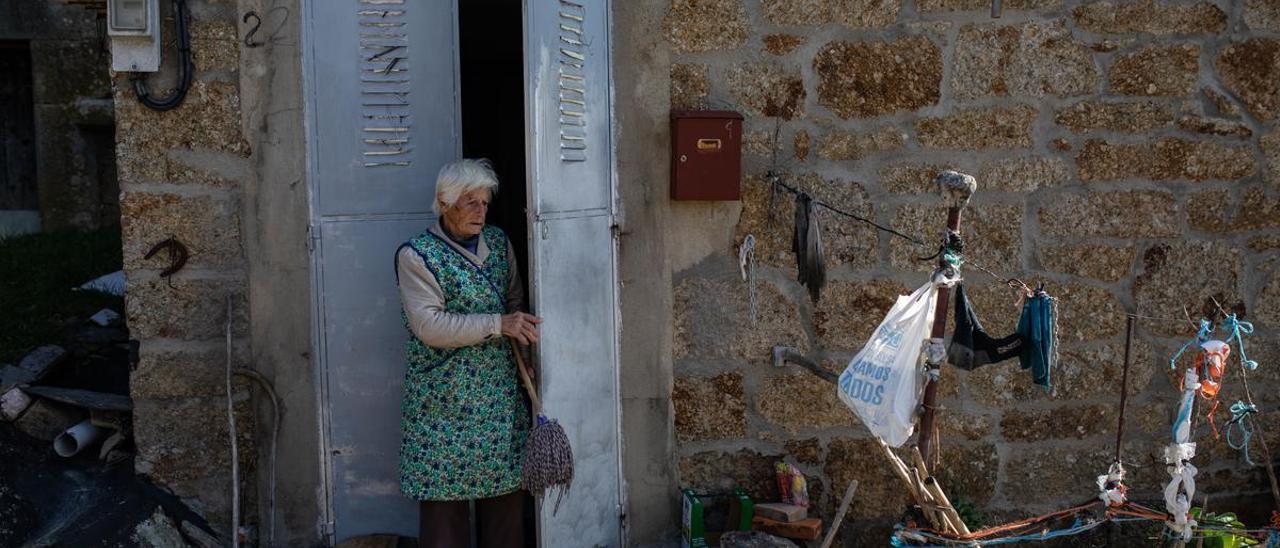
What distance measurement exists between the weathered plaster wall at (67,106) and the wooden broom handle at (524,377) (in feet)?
20.7

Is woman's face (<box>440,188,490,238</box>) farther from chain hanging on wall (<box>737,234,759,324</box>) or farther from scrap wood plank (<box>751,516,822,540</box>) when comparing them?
scrap wood plank (<box>751,516,822,540</box>)

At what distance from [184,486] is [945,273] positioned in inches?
112

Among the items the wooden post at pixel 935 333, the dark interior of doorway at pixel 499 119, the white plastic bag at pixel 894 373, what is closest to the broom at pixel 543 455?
the white plastic bag at pixel 894 373

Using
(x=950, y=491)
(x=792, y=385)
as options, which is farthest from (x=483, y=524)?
(x=950, y=491)

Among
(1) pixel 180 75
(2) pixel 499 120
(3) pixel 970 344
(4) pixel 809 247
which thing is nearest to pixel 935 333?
(3) pixel 970 344

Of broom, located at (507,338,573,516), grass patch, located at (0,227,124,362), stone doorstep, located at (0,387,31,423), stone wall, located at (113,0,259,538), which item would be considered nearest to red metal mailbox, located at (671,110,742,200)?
broom, located at (507,338,573,516)

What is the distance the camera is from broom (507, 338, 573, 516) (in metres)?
3.72

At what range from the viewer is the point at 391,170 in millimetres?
3994

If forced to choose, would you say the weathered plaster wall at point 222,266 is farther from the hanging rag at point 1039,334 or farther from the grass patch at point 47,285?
the hanging rag at point 1039,334

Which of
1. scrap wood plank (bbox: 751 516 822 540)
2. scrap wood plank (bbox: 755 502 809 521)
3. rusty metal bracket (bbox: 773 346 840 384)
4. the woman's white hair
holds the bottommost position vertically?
scrap wood plank (bbox: 751 516 822 540)

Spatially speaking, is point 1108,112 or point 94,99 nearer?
point 1108,112

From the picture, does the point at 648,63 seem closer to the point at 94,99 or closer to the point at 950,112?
Result: the point at 950,112

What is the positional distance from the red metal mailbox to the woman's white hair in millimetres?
758

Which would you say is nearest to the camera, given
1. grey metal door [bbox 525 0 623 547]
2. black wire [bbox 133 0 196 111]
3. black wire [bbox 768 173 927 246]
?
grey metal door [bbox 525 0 623 547]
